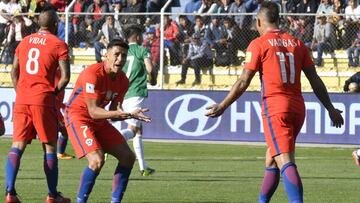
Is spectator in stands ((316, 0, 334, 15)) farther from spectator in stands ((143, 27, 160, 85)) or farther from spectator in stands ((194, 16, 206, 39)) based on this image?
spectator in stands ((143, 27, 160, 85))

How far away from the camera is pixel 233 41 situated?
26359mm

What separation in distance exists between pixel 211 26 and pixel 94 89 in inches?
587

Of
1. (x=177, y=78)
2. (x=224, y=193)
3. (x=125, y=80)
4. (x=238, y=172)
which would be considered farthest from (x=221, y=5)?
(x=125, y=80)

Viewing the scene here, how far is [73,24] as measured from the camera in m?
27.8

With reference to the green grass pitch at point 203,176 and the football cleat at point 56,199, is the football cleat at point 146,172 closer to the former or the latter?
the green grass pitch at point 203,176

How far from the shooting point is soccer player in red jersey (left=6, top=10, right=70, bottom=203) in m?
13.4

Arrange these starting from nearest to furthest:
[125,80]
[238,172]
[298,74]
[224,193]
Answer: [298,74]
[125,80]
[224,193]
[238,172]

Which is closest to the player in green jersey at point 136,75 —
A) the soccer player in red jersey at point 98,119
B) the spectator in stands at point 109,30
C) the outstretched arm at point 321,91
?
the soccer player in red jersey at point 98,119

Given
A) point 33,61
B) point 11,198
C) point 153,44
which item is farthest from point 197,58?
point 11,198

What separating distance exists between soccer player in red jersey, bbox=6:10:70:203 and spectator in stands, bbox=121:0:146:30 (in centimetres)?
1366

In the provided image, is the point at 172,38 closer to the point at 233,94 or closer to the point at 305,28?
the point at 305,28

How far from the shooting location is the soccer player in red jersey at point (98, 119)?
1188cm

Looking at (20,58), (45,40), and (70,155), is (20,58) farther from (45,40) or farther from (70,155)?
(70,155)

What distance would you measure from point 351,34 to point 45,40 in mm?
13461
